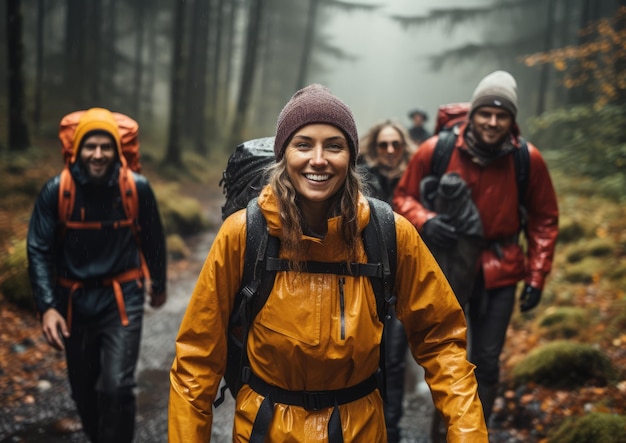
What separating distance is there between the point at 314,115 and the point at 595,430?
3.40 metres

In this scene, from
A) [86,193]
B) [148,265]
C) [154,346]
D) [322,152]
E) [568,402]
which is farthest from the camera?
[154,346]

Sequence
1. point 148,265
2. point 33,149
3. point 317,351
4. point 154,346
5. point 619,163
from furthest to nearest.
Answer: point 33,149, point 619,163, point 154,346, point 148,265, point 317,351

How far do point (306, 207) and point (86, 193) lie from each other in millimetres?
2435

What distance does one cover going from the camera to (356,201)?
7.84 feet

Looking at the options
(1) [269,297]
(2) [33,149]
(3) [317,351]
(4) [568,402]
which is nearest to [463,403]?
(3) [317,351]

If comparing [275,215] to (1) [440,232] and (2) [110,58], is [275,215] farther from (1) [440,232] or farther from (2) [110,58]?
(2) [110,58]

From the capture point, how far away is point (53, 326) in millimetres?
3957

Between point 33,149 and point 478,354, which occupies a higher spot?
point 478,354

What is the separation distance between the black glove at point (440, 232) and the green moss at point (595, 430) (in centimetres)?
172

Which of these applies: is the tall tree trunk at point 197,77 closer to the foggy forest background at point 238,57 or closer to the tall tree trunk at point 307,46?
the foggy forest background at point 238,57

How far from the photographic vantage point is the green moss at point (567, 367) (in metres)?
5.47

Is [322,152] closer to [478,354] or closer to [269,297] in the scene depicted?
[269,297]

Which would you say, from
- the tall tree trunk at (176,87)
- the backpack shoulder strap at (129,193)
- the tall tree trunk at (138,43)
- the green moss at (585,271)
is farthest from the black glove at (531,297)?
the tall tree trunk at (138,43)

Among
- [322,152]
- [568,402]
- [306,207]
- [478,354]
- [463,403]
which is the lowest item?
[568,402]
